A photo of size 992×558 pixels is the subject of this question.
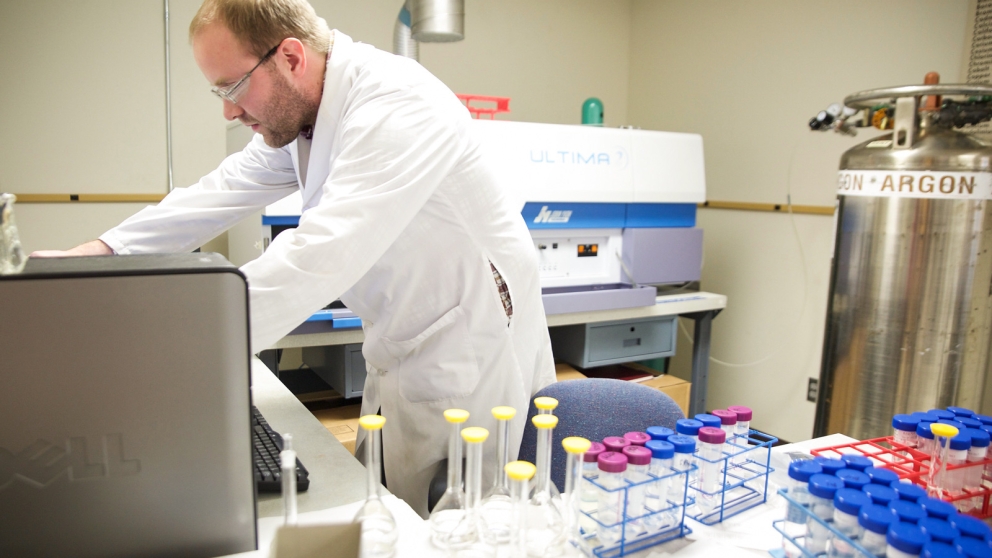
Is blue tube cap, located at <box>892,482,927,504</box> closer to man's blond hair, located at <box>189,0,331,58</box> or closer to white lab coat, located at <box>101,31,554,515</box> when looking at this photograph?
white lab coat, located at <box>101,31,554,515</box>

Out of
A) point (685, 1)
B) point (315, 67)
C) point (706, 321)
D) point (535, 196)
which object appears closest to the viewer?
point (315, 67)

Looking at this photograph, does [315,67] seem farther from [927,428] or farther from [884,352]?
[884,352]

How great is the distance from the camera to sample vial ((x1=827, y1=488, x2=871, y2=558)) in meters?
0.65

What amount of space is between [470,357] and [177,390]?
579 mm

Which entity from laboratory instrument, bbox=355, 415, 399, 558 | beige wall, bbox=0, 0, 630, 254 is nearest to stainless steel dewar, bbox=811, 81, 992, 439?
laboratory instrument, bbox=355, 415, 399, 558

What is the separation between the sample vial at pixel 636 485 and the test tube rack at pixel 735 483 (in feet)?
0.43

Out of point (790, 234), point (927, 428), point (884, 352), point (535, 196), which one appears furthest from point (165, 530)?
point (790, 234)

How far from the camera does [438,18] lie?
6.87ft

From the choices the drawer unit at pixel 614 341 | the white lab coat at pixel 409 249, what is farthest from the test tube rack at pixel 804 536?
the drawer unit at pixel 614 341

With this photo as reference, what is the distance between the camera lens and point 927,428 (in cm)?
90

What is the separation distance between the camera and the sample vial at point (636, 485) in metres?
0.73

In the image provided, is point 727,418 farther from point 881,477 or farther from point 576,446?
point 576,446

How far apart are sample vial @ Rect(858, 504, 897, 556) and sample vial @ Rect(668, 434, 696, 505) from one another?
19 cm

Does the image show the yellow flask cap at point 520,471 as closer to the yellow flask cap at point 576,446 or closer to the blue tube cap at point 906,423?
the yellow flask cap at point 576,446
